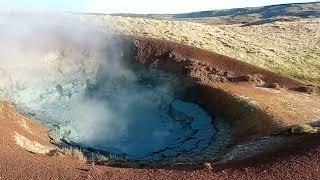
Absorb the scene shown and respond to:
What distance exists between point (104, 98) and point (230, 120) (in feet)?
32.3

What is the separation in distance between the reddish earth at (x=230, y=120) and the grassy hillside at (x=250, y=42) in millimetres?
4019

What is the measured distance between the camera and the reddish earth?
1678 cm

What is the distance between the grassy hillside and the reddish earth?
13.2 ft

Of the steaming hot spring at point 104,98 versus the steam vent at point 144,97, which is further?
the steaming hot spring at point 104,98

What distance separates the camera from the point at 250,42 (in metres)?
53.5

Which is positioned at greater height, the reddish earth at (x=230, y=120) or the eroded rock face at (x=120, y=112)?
the reddish earth at (x=230, y=120)

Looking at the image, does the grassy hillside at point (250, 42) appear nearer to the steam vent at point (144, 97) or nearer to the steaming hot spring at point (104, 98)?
the steam vent at point (144, 97)

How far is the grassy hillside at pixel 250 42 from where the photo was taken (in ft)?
147

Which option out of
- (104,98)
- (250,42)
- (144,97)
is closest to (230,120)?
(144,97)

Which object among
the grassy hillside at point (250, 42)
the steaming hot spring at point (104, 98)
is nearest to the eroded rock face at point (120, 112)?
the steaming hot spring at point (104, 98)

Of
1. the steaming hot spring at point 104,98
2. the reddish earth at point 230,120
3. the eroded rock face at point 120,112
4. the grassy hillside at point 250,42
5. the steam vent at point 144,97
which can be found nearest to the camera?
the reddish earth at point 230,120

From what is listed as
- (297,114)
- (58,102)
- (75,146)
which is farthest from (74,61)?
(297,114)

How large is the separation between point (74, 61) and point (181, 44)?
9.69m

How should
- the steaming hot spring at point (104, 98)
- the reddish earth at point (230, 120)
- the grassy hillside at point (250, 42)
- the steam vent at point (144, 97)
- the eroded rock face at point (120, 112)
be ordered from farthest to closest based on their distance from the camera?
the grassy hillside at point (250, 42), the steaming hot spring at point (104, 98), the eroded rock face at point (120, 112), the steam vent at point (144, 97), the reddish earth at point (230, 120)
